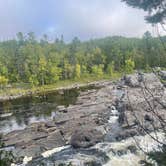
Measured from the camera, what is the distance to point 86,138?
35406 mm

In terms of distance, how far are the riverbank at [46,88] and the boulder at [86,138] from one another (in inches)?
2541

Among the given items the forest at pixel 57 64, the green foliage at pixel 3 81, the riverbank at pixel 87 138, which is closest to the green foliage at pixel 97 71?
the forest at pixel 57 64

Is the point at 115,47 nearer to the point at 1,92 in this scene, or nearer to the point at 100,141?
the point at 1,92

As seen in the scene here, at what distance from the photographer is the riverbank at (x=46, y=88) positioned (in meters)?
103

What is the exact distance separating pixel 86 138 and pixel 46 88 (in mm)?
77638

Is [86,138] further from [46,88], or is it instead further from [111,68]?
[111,68]

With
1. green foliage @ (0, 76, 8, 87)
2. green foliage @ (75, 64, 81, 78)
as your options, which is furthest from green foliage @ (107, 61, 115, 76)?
green foliage @ (0, 76, 8, 87)

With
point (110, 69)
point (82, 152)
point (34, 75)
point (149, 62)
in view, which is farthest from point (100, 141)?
point (110, 69)

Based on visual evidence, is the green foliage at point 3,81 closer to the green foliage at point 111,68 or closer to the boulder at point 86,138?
the green foliage at point 111,68

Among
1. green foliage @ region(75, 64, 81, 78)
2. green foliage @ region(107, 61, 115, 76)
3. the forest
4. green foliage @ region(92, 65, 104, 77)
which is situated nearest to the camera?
the forest

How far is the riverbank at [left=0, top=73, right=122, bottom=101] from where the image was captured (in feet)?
339

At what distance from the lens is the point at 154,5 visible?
10.3 metres

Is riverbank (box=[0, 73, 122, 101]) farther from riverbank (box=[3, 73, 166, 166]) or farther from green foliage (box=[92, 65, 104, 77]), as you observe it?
riverbank (box=[3, 73, 166, 166])

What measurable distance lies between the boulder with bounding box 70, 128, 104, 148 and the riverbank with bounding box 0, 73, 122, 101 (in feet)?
212
